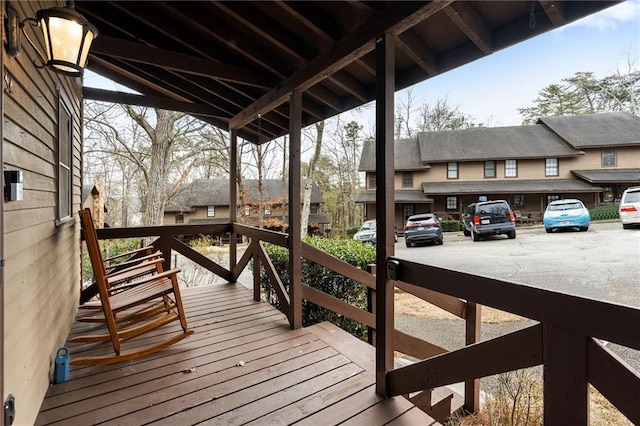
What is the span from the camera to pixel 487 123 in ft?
51.2

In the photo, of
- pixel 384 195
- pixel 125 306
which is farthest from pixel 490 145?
pixel 125 306

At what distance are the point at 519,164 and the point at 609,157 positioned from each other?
112 inches

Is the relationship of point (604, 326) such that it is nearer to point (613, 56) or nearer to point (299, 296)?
point (299, 296)

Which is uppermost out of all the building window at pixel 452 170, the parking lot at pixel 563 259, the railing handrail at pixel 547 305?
the building window at pixel 452 170

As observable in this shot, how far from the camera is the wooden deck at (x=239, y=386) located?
1.79 m

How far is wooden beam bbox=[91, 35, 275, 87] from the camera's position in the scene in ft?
8.30

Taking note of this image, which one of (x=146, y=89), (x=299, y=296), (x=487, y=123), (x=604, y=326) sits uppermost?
(x=487, y=123)

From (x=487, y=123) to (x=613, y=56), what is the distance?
32.4ft

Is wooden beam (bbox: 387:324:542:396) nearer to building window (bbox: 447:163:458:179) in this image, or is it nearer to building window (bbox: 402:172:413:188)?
building window (bbox: 447:163:458:179)

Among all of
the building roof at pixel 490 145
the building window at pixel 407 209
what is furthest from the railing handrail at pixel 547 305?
the building roof at pixel 490 145

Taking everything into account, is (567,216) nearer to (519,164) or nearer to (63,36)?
(519,164)

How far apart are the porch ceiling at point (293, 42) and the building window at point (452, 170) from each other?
11.8 meters

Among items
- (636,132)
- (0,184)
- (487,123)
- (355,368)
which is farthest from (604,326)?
(487,123)

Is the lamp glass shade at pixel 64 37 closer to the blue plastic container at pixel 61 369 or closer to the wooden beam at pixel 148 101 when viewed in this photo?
the blue plastic container at pixel 61 369
